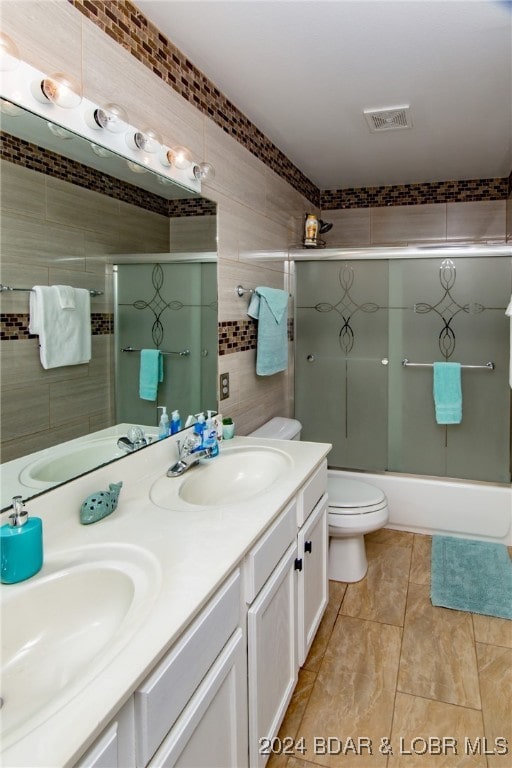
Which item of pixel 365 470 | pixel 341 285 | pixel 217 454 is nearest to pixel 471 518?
pixel 365 470

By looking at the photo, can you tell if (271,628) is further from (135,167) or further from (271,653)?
(135,167)

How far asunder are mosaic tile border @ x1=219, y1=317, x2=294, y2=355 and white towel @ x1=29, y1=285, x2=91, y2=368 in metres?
0.90

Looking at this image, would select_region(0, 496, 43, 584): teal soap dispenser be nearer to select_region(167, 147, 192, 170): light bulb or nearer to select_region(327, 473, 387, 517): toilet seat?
select_region(167, 147, 192, 170): light bulb

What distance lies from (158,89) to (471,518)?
281cm

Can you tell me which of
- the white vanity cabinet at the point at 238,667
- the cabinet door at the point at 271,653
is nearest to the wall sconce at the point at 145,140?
the white vanity cabinet at the point at 238,667

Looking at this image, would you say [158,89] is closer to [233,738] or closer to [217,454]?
[217,454]

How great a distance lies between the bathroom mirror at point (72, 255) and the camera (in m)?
1.13

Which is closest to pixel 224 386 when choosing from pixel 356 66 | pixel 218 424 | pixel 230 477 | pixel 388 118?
pixel 218 424

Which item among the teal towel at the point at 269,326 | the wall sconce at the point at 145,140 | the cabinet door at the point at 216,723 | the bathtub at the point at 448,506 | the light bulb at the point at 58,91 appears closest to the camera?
the cabinet door at the point at 216,723

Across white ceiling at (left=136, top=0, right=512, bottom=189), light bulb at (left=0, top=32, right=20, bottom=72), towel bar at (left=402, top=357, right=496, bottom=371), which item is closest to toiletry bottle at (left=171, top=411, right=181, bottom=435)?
light bulb at (left=0, top=32, right=20, bottom=72)

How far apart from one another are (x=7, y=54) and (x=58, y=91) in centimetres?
16

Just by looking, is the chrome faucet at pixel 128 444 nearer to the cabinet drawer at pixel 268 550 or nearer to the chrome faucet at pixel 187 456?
the chrome faucet at pixel 187 456

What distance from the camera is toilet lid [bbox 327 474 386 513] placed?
240 centimetres

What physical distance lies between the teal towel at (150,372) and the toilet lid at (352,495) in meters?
1.17
